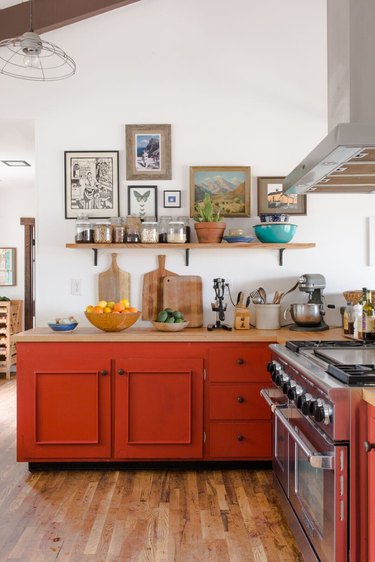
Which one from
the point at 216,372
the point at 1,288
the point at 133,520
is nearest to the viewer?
the point at 133,520

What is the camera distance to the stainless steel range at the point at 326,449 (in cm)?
172

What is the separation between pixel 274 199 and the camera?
381cm

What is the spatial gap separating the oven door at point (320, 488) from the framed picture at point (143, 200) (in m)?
1.98

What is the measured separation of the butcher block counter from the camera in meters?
3.25

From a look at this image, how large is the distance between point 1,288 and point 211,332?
192 inches

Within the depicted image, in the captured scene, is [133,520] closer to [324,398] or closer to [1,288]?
[324,398]

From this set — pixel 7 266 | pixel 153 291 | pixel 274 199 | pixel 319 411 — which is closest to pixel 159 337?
pixel 153 291

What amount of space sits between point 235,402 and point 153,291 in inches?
40.2

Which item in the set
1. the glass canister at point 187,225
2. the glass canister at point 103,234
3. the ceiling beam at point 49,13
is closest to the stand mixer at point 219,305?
the glass canister at point 187,225

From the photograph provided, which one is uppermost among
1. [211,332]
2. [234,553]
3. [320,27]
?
[320,27]

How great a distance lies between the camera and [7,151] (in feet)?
17.2

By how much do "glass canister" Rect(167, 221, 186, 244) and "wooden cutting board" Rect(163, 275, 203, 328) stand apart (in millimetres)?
310

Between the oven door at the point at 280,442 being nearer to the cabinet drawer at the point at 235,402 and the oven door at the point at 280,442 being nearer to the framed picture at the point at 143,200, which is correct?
the cabinet drawer at the point at 235,402

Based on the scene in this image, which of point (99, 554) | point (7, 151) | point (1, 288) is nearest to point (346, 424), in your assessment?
point (99, 554)
